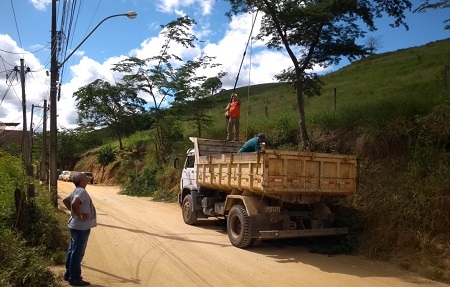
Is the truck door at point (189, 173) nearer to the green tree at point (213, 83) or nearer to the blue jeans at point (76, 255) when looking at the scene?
the blue jeans at point (76, 255)

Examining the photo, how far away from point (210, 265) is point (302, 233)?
2.28 meters

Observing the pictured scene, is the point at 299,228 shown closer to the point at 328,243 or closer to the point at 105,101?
the point at 328,243

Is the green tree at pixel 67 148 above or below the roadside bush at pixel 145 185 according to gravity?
above

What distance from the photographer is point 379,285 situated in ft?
22.4

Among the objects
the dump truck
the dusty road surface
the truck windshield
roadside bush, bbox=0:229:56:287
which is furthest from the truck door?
roadside bush, bbox=0:229:56:287

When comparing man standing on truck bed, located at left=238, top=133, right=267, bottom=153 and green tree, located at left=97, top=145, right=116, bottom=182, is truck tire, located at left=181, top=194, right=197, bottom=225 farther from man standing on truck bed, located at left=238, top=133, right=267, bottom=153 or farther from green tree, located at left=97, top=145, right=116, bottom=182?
green tree, located at left=97, top=145, right=116, bottom=182

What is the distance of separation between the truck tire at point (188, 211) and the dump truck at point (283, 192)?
279 cm

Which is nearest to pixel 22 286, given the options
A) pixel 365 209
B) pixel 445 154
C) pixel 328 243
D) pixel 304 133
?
pixel 328 243

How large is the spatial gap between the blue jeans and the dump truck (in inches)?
144

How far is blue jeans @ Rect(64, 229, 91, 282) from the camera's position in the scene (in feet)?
21.2

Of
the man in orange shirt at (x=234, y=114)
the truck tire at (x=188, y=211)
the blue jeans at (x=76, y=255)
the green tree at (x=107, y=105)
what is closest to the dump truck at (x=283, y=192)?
the truck tire at (x=188, y=211)

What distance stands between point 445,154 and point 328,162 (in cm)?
291

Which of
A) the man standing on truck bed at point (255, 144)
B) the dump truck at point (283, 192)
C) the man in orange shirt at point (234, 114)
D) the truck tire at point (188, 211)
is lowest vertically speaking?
the truck tire at point (188, 211)

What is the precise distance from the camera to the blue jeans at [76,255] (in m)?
6.45
